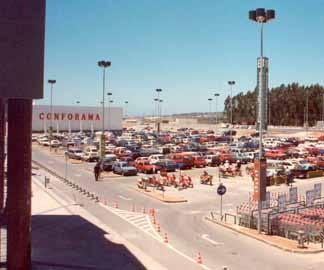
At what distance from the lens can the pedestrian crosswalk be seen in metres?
25.9

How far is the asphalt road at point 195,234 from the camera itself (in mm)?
20625

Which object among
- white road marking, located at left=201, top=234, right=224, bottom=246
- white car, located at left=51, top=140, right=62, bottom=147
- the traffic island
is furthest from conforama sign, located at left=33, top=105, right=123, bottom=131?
white road marking, located at left=201, top=234, right=224, bottom=246

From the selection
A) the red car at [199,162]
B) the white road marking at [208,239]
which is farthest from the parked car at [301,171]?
the white road marking at [208,239]

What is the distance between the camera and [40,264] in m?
18.8

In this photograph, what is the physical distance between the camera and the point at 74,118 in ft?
386

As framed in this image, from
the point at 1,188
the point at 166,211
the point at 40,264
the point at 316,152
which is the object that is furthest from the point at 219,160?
the point at 40,264

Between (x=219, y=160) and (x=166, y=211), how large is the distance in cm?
2780

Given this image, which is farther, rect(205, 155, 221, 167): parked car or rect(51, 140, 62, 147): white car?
rect(51, 140, 62, 147): white car

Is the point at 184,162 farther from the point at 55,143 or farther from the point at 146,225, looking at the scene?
the point at 55,143

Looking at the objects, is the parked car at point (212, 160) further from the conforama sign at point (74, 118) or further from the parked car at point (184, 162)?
the conforama sign at point (74, 118)

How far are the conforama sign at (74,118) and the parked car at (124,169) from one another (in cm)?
6313

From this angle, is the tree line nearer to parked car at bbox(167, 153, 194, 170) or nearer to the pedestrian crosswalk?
parked car at bbox(167, 153, 194, 170)

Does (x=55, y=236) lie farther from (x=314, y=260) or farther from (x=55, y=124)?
(x=55, y=124)

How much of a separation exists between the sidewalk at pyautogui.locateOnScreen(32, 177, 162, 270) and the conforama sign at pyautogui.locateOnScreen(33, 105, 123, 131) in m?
82.8
